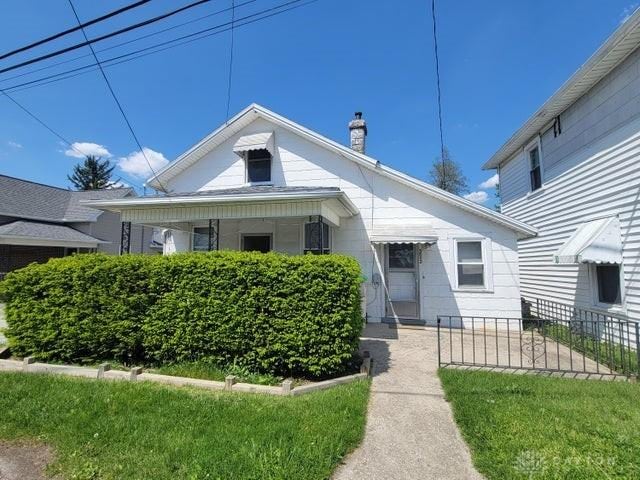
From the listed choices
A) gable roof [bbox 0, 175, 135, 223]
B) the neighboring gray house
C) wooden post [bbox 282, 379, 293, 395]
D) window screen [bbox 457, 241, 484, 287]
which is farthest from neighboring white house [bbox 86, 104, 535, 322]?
gable roof [bbox 0, 175, 135, 223]

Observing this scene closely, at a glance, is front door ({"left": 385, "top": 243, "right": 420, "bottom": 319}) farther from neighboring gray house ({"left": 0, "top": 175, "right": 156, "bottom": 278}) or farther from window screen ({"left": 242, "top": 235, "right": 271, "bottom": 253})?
neighboring gray house ({"left": 0, "top": 175, "right": 156, "bottom": 278})

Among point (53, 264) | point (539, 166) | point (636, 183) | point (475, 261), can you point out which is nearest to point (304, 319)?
point (53, 264)

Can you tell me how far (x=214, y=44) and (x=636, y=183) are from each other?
10.3m

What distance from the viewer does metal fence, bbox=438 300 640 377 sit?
220 inches

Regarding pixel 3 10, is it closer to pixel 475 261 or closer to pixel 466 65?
pixel 466 65

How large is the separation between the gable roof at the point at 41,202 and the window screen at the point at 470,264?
20320 mm

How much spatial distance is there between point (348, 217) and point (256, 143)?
13.7 feet

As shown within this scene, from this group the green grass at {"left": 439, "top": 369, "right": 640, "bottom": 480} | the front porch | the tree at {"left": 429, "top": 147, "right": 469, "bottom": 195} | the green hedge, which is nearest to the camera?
the green grass at {"left": 439, "top": 369, "right": 640, "bottom": 480}

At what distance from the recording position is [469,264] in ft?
32.1

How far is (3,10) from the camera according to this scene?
21.1ft

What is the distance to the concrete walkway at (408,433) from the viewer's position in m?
3.05

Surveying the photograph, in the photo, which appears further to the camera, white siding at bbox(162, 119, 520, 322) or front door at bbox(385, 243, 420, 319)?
front door at bbox(385, 243, 420, 319)

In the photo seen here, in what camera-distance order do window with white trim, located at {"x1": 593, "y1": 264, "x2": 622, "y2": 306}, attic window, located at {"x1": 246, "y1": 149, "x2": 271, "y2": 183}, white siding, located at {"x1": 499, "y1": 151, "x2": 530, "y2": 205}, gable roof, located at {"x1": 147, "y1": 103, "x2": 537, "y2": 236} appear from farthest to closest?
white siding, located at {"x1": 499, "y1": 151, "x2": 530, "y2": 205}, attic window, located at {"x1": 246, "y1": 149, "x2": 271, "y2": 183}, gable roof, located at {"x1": 147, "y1": 103, "x2": 537, "y2": 236}, window with white trim, located at {"x1": 593, "y1": 264, "x2": 622, "y2": 306}

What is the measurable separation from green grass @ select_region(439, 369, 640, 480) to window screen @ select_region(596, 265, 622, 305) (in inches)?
169
